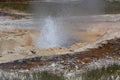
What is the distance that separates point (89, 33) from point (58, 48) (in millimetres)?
3985

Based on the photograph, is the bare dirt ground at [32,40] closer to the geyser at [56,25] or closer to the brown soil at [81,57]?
the geyser at [56,25]

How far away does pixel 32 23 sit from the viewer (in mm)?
19578

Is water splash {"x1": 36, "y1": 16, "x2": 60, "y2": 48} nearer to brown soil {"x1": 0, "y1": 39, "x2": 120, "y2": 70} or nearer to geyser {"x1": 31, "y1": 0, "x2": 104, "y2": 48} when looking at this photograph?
geyser {"x1": 31, "y1": 0, "x2": 104, "y2": 48}

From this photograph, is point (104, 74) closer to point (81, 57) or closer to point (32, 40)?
point (81, 57)

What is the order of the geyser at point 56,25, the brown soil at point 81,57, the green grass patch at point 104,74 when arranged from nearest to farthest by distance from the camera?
the green grass patch at point 104,74
the brown soil at point 81,57
the geyser at point 56,25

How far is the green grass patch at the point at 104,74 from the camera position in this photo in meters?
7.36

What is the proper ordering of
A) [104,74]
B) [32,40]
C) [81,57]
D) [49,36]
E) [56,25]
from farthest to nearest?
[56,25], [49,36], [32,40], [81,57], [104,74]

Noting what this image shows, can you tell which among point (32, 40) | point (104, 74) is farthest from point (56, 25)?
point (104, 74)

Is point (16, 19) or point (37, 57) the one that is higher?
point (37, 57)

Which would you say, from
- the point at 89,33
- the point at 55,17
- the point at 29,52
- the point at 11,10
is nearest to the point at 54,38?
the point at 89,33

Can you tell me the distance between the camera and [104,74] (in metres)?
7.67

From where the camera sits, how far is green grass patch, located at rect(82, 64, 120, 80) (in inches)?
290

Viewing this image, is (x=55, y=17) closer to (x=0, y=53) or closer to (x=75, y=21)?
(x=75, y=21)

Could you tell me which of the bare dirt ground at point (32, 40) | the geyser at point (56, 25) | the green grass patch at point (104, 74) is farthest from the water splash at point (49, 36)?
the green grass patch at point (104, 74)
